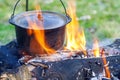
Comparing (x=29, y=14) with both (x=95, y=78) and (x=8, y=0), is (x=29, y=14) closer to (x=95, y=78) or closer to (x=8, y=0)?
(x=95, y=78)

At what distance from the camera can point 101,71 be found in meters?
2.99

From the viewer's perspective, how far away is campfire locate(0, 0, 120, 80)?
9.45 feet

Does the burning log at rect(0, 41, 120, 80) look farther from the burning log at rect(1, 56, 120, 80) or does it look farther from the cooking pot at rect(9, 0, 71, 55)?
the cooking pot at rect(9, 0, 71, 55)

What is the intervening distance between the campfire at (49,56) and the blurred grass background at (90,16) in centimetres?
143

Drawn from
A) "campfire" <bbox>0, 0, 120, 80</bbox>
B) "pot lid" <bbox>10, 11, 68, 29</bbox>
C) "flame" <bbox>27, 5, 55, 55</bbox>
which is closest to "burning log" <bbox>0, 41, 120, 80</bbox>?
"campfire" <bbox>0, 0, 120, 80</bbox>

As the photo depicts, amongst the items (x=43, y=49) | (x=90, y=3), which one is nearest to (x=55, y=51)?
(x=43, y=49)

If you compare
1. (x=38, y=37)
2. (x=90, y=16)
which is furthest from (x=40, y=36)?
(x=90, y=16)

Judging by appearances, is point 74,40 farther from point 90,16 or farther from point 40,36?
point 90,16

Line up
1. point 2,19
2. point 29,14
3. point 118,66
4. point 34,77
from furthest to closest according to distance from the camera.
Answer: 1. point 2,19
2. point 29,14
3. point 118,66
4. point 34,77

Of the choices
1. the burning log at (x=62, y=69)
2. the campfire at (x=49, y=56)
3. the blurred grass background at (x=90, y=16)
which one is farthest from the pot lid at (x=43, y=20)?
the blurred grass background at (x=90, y=16)

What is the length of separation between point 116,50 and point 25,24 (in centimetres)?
100

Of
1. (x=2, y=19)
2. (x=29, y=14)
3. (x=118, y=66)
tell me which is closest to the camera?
(x=118, y=66)

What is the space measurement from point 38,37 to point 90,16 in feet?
8.34

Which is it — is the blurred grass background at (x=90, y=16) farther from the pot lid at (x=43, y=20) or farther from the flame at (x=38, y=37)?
the flame at (x=38, y=37)
